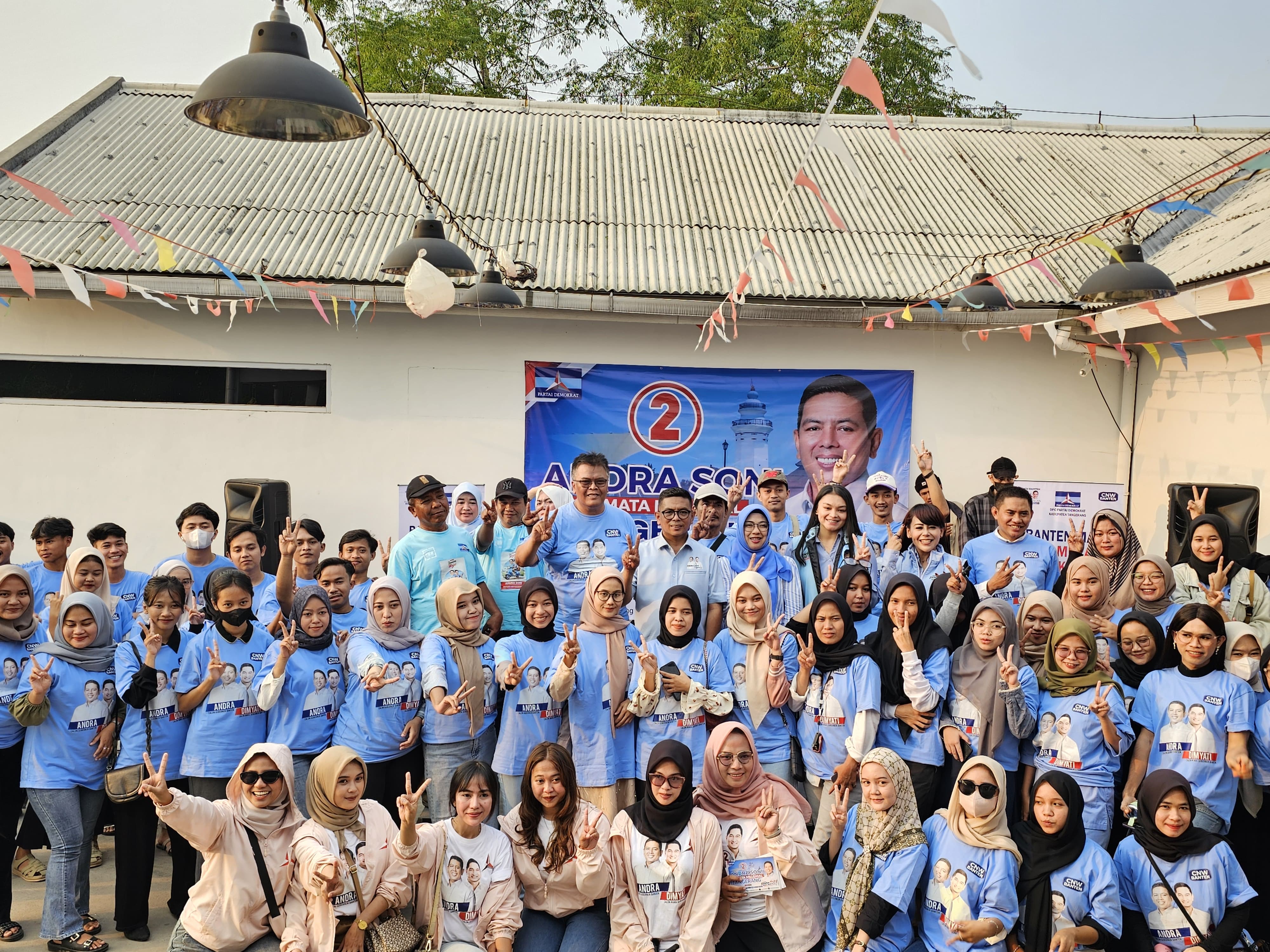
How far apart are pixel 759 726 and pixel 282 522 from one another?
438 centimetres

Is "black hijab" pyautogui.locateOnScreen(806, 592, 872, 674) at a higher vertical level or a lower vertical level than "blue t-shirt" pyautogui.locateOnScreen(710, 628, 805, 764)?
higher

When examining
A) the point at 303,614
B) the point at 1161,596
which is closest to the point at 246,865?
the point at 303,614

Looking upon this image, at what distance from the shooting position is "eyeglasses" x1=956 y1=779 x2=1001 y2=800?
399cm

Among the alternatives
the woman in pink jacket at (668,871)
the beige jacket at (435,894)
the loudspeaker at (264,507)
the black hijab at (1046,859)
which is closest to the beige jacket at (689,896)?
the woman in pink jacket at (668,871)

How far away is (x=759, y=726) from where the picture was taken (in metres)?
4.74

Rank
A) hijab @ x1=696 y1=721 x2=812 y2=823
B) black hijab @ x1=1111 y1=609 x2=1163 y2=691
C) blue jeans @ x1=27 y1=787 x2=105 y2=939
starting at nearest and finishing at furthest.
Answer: hijab @ x1=696 y1=721 x2=812 y2=823 → blue jeans @ x1=27 y1=787 x2=105 y2=939 → black hijab @ x1=1111 y1=609 x2=1163 y2=691

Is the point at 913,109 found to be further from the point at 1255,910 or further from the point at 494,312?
the point at 1255,910

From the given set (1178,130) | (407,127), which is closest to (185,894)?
(407,127)

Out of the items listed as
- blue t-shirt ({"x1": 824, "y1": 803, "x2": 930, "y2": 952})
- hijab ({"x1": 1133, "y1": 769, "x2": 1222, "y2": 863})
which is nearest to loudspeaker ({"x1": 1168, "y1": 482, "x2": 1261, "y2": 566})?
hijab ({"x1": 1133, "y1": 769, "x2": 1222, "y2": 863})

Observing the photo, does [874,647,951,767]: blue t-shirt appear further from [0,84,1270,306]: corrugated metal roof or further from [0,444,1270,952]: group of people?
[0,84,1270,306]: corrugated metal roof

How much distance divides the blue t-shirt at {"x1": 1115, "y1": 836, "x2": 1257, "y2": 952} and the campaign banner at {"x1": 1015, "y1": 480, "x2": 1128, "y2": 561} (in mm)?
4273

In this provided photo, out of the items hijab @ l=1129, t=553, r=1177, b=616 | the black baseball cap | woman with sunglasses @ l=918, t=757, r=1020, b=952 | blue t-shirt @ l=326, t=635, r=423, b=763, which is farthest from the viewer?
the black baseball cap

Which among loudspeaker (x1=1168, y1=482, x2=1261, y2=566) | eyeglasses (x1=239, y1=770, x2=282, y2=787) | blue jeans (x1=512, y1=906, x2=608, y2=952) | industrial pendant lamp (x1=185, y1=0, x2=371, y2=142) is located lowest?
blue jeans (x1=512, y1=906, x2=608, y2=952)

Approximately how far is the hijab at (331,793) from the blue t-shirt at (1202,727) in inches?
128
